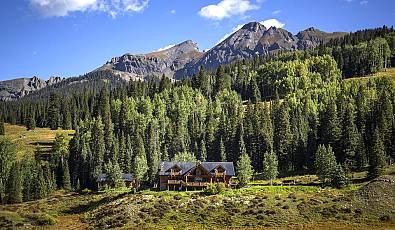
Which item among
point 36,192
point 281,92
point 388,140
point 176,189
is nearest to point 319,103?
point 281,92

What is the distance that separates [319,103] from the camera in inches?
5950

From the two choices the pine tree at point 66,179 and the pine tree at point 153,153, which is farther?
the pine tree at point 66,179

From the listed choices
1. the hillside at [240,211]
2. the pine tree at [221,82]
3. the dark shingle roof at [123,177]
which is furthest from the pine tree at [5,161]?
the pine tree at [221,82]

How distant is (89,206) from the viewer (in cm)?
9788

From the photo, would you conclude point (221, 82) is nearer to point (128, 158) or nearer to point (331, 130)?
point (128, 158)

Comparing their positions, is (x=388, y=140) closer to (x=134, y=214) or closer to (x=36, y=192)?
(x=134, y=214)

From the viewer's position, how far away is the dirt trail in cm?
7900

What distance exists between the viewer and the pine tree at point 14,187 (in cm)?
10750

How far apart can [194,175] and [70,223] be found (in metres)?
29.8

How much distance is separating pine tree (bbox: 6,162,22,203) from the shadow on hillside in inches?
729

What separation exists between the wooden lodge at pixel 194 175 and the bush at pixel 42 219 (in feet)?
83.9

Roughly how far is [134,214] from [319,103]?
303ft

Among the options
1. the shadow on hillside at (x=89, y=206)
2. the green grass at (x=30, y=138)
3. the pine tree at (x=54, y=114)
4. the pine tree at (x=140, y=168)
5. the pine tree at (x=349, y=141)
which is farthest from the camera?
the pine tree at (x=54, y=114)

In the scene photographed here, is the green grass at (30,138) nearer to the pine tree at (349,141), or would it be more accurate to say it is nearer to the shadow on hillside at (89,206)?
the shadow on hillside at (89,206)
